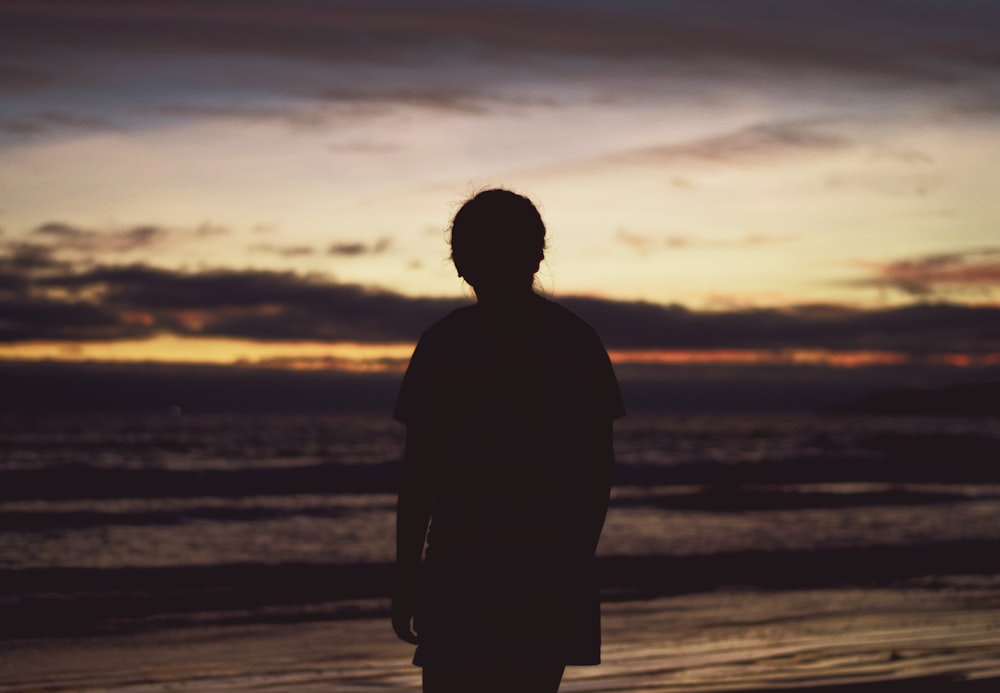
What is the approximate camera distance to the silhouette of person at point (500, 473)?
239cm

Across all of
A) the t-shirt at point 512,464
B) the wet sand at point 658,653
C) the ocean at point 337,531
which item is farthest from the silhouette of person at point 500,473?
the ocean at point 337,531

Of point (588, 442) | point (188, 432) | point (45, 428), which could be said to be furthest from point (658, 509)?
point (45, 428)

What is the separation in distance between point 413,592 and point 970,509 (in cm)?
2241

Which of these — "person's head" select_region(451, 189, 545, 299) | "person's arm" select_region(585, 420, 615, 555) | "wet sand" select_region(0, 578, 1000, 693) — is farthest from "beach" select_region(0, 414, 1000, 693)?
"person's head" select_region(451, 189, 545, 299)

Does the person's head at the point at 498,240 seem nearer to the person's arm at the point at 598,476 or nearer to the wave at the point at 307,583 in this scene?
the person's arm at the point at 598,476

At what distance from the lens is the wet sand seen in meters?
7.22

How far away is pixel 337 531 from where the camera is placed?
1831cm

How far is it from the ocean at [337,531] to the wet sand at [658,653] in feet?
3.06

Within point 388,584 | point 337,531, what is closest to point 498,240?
point 388,584

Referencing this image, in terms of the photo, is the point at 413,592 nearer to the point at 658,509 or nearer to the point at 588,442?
the point at 588,442

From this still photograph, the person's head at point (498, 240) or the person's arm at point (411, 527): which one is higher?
the person's head at point (498, 240)

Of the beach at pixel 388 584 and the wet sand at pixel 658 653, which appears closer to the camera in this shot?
the wet sand at pixel 658 653

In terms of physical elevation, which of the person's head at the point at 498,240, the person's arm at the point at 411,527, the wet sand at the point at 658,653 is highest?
the person's head at the point at 498,240

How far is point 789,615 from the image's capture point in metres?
10.1
